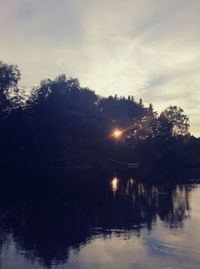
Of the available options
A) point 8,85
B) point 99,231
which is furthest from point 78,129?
point 99,231

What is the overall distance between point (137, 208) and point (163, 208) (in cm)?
290

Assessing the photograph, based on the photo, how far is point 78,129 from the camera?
139750mm

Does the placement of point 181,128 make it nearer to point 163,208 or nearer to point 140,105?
point 140,105

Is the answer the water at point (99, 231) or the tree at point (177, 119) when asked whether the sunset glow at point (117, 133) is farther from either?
the water at point (99, 231)

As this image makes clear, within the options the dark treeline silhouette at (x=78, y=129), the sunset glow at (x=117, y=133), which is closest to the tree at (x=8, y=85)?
the dark treeline silhouette at (x=78, y=129)

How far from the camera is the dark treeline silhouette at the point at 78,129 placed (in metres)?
121

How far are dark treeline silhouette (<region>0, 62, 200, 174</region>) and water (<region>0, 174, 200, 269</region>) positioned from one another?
6318cm

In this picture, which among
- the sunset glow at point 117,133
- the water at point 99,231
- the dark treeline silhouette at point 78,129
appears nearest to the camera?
the water at point 99,231

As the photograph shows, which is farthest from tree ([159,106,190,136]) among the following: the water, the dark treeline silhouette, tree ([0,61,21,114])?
the water

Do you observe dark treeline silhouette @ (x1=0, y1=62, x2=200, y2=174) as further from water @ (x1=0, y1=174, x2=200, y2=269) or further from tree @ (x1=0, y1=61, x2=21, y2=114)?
water @ (x1=0, y1=174, x2=200, y2=269)

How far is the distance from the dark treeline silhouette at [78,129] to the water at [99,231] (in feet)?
207

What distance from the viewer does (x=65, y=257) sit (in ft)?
89.3

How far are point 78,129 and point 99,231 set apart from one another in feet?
344

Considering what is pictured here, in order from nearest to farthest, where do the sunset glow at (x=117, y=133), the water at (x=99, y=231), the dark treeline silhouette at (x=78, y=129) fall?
the water at (x=99, y=231), the dark treeline silhouette at (x=78, y=129), the sunset glow at (x=117, y=133)
